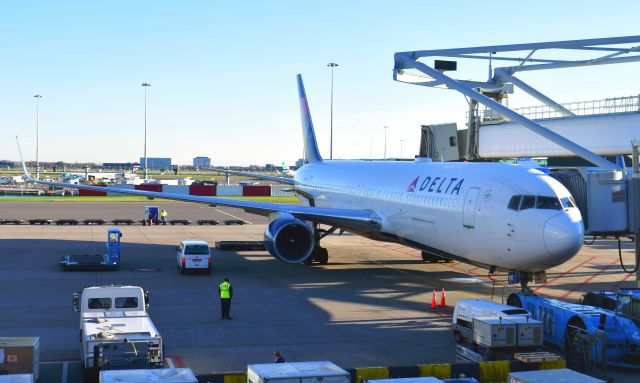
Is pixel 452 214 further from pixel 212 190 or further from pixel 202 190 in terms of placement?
pixel 212 190

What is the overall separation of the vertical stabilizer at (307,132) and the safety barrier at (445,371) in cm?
3360

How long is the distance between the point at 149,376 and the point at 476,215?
15320 millimetres

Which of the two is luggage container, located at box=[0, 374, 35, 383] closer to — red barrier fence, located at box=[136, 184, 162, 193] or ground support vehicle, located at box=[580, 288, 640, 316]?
ground support vehicle, located at box=[580, 288, 640, 316]

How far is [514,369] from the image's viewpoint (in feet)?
54.2

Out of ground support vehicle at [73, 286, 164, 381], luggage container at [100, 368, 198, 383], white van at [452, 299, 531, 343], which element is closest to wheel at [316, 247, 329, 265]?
white van at [452, 299, 531, 343]

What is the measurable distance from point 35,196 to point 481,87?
70.7 m

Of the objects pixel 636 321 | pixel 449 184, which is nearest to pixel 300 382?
pixel 636 321

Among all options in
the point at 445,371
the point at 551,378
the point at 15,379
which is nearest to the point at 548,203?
the point at 445,371

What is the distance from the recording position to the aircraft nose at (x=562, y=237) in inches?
897

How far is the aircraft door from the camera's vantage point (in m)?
25.7

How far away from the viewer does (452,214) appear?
26.8m

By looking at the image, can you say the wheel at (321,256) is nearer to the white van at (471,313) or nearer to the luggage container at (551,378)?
the white van at (471,313)

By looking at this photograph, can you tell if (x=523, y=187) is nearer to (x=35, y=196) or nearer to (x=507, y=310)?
(x=507, y=310)

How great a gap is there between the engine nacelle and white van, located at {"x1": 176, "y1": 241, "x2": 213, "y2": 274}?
8.83 feet
